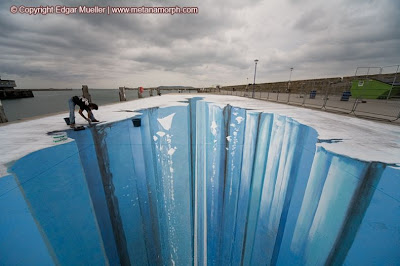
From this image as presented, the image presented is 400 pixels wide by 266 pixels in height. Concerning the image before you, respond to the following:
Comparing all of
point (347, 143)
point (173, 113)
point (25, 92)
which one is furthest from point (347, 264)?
point (25, 92)

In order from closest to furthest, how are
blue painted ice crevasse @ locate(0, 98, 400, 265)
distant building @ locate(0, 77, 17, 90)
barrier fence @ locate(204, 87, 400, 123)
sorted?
blue painted ice crevasse @ locate(0, 98, 400, 265)
barrier fence @ locate(204, 87, 400, 123)
distant building @ locate(0, 77, 17, 90)

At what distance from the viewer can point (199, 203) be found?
5.03 meters

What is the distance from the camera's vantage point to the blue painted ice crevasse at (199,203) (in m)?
2.58

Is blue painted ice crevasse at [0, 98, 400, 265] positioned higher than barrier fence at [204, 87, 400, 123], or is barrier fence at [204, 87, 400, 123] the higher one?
barrier fence at [204, 87, 400, 123]

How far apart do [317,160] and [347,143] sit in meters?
1.29

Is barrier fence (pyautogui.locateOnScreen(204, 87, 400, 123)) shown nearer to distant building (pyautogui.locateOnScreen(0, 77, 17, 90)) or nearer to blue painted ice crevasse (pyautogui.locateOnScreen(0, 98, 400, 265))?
blue painted ice crevasse (pyautogui.locateOnScreen(0, 98, 400, 265))

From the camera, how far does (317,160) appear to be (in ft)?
13.2

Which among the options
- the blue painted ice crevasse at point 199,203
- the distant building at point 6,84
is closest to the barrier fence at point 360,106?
the blue painted ice crevasse at point 199,203

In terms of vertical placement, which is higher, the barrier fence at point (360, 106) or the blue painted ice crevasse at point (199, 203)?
the barrier fence at point (360, 106)

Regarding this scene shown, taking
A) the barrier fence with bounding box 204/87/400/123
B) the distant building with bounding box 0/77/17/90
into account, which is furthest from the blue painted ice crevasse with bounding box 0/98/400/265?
the distant building with bounding box 0/77/17/90

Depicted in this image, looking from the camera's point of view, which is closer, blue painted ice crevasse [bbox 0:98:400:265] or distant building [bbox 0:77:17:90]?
blue painted ice crevasse [bbox 0:98:400:265]

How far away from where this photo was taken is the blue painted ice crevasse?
2.58m

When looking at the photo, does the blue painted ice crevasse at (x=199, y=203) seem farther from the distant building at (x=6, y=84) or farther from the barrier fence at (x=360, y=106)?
the distant building at (x=6, y=84)

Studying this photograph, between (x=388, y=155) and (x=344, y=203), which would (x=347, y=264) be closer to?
(x=344, y=203)
